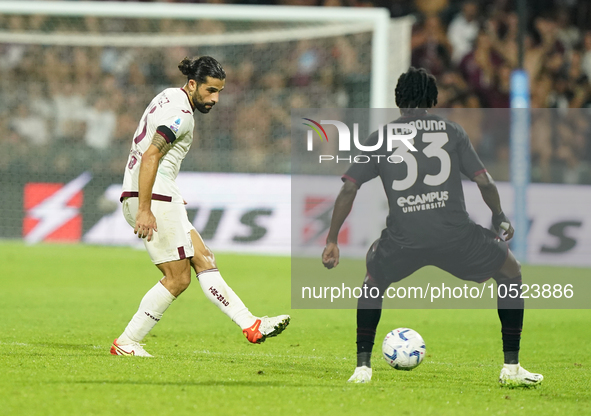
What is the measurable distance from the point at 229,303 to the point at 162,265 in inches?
20.6

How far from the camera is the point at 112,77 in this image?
57.4 ft

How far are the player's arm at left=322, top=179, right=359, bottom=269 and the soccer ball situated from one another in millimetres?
648

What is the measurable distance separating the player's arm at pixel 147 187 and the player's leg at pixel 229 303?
556 mm

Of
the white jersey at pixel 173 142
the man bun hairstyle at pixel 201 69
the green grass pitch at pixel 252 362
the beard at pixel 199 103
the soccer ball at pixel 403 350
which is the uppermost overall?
the man bun hairstyle at pixel 201 69

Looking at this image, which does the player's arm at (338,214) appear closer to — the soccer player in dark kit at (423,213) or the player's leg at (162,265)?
the soccer player in dark kit at (423,213)

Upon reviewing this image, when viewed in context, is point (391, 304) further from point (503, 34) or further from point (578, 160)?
point (503, 34)

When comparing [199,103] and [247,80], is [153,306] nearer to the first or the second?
[199,103]

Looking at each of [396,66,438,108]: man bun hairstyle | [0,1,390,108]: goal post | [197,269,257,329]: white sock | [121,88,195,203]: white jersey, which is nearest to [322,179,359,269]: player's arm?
[396,66,438,108]: man bun hairstyle

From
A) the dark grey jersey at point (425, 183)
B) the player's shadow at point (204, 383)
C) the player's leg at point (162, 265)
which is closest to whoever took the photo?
the player's shadow at point (204, 383)

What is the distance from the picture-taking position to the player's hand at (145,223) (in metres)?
5.48

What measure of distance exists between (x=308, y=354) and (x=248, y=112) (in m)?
11.3

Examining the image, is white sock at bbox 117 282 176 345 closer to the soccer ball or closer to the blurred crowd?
the soccer ball

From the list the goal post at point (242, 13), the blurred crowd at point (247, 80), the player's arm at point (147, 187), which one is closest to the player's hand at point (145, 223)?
the player's arm at point (147, 187)

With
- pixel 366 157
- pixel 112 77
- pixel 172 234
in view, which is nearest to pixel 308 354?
pixel 172 234
